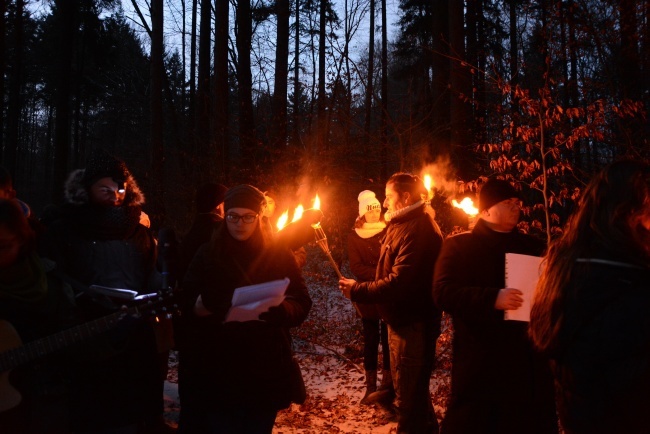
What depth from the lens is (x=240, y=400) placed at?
3.08 metres

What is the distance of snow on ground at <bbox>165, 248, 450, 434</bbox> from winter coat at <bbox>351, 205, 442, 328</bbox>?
157cm

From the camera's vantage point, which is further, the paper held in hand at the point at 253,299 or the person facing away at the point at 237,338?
the person facing away at the point at 237,338

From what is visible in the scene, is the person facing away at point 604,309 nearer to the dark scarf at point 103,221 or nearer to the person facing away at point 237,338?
the person facing away at point 237,338

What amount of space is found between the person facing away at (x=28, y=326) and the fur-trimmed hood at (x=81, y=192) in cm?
43

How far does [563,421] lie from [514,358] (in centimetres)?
97

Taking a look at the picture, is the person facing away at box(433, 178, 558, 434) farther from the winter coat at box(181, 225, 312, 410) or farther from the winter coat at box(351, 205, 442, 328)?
the winter coat at box(181, 225, 312, 410)

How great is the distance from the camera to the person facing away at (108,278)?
303 cm

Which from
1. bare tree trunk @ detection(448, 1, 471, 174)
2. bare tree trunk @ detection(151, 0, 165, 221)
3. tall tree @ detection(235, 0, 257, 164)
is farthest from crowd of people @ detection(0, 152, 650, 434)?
bare tree trunk @ detection(151, 0, 165, 221)

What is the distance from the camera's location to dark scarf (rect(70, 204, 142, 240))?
3363mm

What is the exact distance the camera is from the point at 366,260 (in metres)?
5.99

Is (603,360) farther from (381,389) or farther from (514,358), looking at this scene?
(381,389)

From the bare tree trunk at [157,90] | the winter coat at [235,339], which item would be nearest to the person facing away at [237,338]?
the winter coat at [235,339]

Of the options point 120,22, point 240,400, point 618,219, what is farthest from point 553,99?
point 120,22

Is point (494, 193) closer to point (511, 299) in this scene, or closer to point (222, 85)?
point (511, 299)
